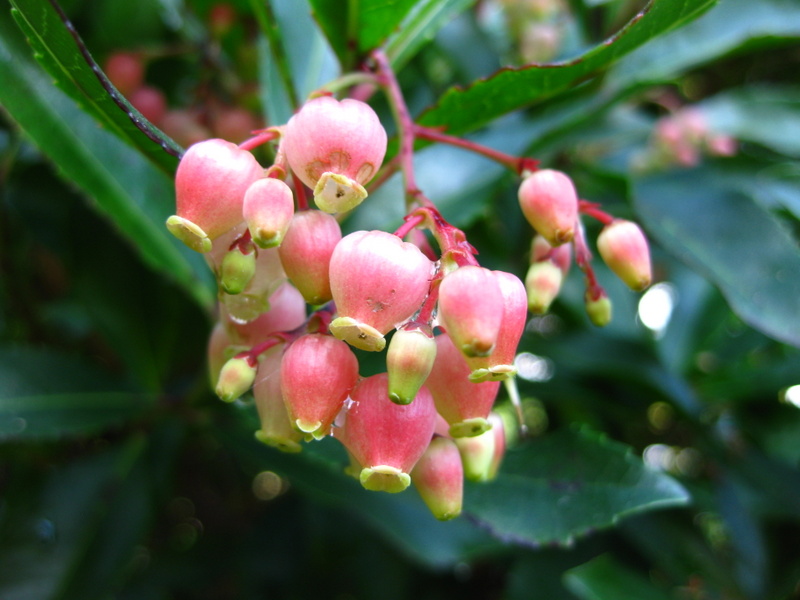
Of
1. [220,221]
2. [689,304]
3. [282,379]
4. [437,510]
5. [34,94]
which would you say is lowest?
[689,304]

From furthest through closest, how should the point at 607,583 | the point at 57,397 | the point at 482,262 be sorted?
the point at 482,262 → the point at 57,397 → the point at 607,583

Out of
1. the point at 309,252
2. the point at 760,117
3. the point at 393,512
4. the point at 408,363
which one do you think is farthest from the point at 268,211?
the point at 760,117

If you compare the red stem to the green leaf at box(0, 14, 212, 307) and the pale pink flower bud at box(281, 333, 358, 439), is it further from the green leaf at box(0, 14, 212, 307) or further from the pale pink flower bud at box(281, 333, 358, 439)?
the green leaf at box(0, 14, 212, 307)

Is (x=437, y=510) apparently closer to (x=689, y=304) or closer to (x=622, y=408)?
(x=622, y=408)

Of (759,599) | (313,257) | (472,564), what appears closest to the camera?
(313,257)

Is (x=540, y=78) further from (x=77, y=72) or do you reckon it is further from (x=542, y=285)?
(x=77, y=72)

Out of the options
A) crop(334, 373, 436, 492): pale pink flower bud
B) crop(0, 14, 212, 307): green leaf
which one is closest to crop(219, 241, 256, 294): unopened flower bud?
crop(334, 373, 436, 492): pale pink flower bud

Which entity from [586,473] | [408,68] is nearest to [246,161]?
[586,473]
